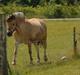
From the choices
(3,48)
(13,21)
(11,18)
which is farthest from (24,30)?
(3,48)

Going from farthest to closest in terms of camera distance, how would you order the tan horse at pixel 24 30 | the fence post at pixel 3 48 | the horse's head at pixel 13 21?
the tan horse at pixel 24 30, the horse's head at pixel 13 21, the fence post at pixel 3 48

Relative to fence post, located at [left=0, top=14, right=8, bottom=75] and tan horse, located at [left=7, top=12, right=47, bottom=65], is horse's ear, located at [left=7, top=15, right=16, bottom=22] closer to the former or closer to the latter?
tan horse, located at [left=7, top=12, right=47, bottom=65]

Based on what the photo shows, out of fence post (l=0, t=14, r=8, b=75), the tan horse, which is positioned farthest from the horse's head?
fence post (l=0, t=14, r=8, b=75)

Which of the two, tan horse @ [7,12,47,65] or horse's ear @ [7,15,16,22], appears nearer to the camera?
horse's ear @ [7,15,16,22]

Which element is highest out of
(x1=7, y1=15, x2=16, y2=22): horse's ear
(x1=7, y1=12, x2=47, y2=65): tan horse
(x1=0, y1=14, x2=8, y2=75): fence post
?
(x1=0, y1=14, x2=8, y2=75): fence post

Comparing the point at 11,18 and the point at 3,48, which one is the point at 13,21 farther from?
the point at 3,48

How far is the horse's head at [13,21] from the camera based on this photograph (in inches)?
612

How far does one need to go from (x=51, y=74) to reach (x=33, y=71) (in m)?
1.08

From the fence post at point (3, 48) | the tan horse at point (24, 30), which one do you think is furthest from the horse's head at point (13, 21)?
the fence post at point (3, 48)

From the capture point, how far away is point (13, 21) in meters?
15.8

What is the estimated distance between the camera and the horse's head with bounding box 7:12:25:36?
51.0ft

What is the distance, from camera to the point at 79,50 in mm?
17938

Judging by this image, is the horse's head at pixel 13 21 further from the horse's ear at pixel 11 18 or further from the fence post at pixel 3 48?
the fence post at pixel 3 48

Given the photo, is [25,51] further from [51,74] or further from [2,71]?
[2,71]
